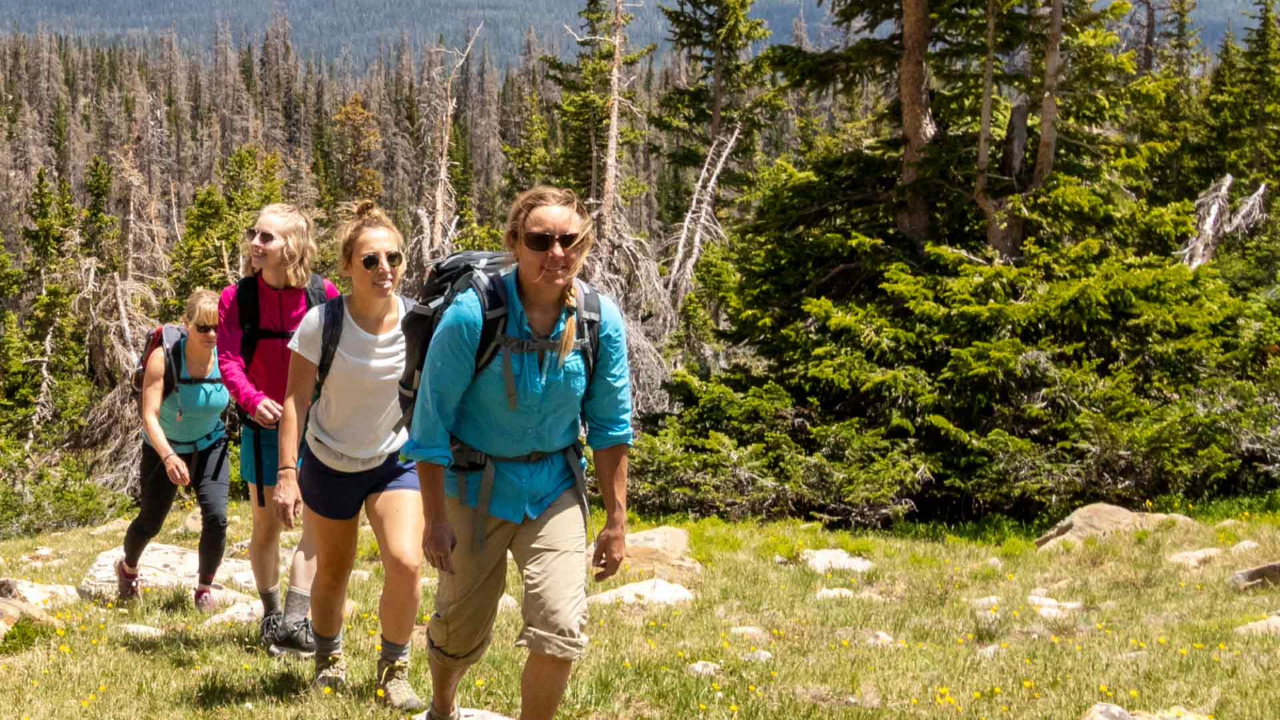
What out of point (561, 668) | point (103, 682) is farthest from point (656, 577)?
point (561, 668)

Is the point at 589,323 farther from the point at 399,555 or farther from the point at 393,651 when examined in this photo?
the point at 393,651

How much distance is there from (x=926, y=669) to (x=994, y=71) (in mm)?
10540

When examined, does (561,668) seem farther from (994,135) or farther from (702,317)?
(702,317)

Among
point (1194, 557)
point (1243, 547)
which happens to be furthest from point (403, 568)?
point (1243, 547)

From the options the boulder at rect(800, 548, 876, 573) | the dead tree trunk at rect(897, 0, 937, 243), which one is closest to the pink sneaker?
the boulder at rect(800, 548, 876, 573)

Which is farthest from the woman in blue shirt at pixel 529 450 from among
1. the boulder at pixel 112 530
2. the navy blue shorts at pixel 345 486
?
the boulder at pixel 112 530

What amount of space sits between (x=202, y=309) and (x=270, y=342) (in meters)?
1.12

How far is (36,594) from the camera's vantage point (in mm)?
6863

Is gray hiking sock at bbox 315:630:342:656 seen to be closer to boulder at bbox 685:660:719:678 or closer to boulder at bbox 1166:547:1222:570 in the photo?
boulder at bbox 685:660:719:678

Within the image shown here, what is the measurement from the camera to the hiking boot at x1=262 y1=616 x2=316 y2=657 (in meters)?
5.37

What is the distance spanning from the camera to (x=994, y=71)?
14289 mm

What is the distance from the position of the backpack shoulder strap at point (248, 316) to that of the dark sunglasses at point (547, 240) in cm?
221

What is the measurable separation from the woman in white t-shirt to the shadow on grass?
0.21 meters

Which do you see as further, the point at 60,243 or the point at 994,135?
the point at 60,243
